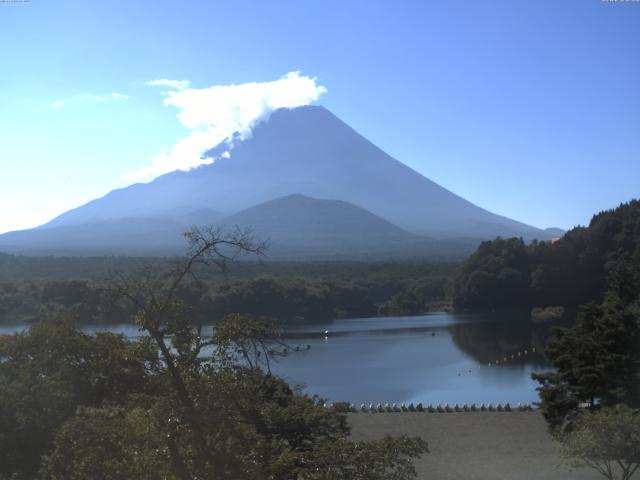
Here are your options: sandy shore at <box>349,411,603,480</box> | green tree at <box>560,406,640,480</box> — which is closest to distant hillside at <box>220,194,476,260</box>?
sandy shore at <box>349,411,603,480</box>

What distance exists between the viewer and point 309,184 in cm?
12512

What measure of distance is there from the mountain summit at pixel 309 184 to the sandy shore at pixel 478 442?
10775 cm

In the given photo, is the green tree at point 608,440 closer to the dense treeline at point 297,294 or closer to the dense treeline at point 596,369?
the dense treeline at point 596,369

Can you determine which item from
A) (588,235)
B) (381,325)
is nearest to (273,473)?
(381,325)

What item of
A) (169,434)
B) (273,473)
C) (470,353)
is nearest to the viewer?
(169,434)

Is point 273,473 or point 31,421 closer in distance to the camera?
point 273,473

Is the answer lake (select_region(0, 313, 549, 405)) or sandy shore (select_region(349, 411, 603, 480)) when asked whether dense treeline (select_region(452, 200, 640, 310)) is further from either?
sandy shore (select_region(349, 411, 603, 480))

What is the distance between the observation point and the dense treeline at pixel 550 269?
37125 mm

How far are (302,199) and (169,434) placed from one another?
10595cm

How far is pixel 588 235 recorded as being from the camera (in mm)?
38469

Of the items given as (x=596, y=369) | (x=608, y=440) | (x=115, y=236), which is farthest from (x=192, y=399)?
(x=115, y=236)

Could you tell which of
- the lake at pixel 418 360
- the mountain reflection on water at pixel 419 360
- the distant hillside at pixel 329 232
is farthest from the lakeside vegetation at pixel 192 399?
the distant hillside at pixel 329 232

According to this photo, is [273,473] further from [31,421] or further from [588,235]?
[588,235]

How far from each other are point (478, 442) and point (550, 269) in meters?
28.0
